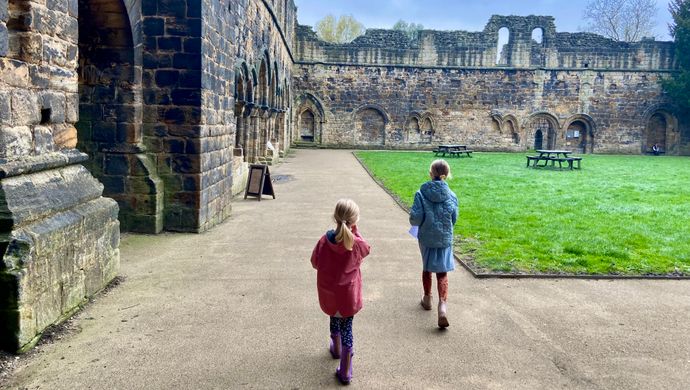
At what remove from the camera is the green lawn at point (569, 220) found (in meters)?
7.00

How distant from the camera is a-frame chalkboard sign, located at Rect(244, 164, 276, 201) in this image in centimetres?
1177

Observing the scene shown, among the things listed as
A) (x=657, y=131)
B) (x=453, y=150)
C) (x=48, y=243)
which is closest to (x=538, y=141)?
(x=657, y=131)

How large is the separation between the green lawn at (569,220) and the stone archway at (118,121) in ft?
14.3

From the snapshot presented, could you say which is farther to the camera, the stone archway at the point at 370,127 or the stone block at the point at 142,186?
the stone archway at the point at 370,127

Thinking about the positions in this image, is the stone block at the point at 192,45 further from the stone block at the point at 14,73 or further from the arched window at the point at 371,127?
the arched window at the point at 371,127

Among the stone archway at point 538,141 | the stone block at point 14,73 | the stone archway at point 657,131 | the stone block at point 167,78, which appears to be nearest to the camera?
the stone block at point 14,73

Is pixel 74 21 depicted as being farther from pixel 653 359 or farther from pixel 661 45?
pixel 661 45

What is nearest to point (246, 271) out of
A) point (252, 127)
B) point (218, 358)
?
point (218, 358)

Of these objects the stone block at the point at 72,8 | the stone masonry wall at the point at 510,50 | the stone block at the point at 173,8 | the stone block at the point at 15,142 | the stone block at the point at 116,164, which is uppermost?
the stone masonry wall at the point at 510,50

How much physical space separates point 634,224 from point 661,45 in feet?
90.2

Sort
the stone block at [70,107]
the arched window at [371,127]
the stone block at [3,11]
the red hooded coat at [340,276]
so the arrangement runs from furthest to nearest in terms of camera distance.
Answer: the arched window at [371,127] → the stone block at [70,107] → the stone block at [3,11] → the red hooded coat at [340,276]

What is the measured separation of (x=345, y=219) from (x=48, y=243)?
90.4 inches

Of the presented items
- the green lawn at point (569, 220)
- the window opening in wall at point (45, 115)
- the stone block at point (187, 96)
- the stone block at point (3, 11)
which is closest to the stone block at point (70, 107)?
the window opening in wall at point (45, 115)

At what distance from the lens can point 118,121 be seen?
789 cm
